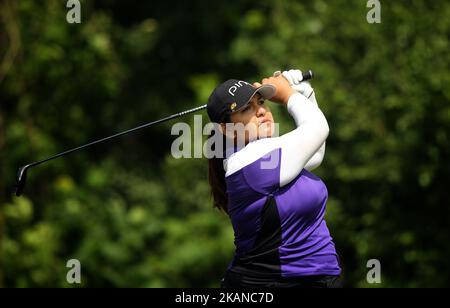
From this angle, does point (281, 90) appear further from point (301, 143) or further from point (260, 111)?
point (301, 143)

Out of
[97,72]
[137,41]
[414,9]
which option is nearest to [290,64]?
[414,9]

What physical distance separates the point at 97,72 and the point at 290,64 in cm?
314

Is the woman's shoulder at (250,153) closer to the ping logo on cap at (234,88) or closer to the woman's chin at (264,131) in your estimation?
the woman's chin at (264,131)

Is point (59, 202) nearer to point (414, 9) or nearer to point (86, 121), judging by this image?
point (86, 121)

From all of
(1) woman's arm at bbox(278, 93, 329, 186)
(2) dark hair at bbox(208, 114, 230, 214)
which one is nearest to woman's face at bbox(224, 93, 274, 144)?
(1) woman's arm at bbox(278, 93, 329, 186)

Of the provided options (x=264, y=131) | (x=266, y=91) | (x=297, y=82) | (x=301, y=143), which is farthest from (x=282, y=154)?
(x=297, y=82)

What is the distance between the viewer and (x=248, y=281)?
4.27m

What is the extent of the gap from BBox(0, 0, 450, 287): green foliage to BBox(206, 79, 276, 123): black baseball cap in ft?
18.1

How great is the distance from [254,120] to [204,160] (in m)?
8.76

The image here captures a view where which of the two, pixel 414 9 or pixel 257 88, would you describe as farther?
pixel 414 9

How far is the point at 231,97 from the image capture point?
166 inches

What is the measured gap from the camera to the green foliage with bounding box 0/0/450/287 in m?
10.1
